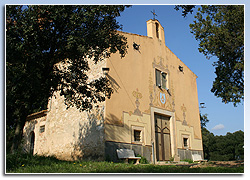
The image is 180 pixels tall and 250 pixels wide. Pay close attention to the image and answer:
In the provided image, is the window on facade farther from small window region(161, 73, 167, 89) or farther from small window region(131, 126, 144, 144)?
small window region(131, 126, 144, 144)

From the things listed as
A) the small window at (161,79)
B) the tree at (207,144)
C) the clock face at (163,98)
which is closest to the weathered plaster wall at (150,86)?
the clock face at (163,98)

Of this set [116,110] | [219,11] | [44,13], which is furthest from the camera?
[116,110]

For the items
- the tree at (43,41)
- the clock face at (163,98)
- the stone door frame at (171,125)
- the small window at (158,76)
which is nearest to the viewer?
the tree at (43,41)

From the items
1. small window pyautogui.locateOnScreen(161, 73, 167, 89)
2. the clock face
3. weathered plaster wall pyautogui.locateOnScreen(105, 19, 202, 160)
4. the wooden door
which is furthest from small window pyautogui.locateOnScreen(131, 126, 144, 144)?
small window pyautogui.locateOnScreen(161, 73, 167, 89)

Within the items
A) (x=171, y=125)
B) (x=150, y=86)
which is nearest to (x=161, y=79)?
(x=150, y=86)

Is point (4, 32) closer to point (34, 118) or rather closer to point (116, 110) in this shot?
point (116, 110)

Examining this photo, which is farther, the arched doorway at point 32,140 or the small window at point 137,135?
the arched doorway at point 32,140

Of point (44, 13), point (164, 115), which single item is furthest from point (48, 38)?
point (164, 115)

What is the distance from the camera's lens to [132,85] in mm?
11266

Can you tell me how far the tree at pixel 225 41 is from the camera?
6.83m

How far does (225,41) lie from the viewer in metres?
7.27

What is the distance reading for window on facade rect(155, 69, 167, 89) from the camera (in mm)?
13008

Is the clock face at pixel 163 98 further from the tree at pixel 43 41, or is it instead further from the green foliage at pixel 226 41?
the tree at pixel 43 41

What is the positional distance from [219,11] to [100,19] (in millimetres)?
3459
